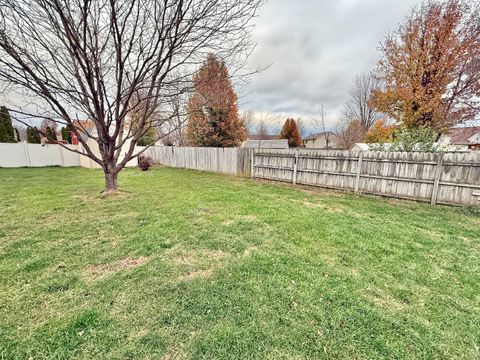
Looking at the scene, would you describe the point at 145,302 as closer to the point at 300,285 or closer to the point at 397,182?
the point at 300,285

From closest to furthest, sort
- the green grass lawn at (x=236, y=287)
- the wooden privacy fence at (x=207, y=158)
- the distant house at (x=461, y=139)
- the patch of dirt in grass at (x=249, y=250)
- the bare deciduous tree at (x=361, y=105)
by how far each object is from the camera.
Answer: the green grass lawn at (x=236, y=287)
the patch of dirt in grass at (x=249, y=250)
the distant house at (x=461, y=139)
the wooden privacy fence at (x=207, y=158)
the bare deciduous tree at (x=361, y=105)

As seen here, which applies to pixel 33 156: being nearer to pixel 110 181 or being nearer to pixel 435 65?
pixel 110 181

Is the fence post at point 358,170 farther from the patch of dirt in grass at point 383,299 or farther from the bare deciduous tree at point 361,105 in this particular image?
the bare deciduous tree at point 361,105

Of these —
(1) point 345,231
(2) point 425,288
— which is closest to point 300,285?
(2) point 425,288

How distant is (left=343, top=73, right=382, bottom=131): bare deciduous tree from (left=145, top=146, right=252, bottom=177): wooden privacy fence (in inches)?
668

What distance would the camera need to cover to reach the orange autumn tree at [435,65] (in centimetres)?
993

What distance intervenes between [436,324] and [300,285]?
1110mm

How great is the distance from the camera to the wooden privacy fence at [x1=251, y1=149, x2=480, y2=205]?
526 cm

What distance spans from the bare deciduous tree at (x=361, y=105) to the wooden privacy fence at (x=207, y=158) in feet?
55.6

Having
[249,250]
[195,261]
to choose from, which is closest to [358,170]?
[249,250]

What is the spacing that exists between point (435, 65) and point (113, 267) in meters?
14.6

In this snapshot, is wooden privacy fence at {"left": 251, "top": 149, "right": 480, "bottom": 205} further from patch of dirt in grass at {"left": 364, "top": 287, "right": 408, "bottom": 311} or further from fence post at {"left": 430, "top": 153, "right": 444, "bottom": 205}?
patch of dirt in grass at {"left": 364, "top": 287, "right": 408, "bottom": 311}

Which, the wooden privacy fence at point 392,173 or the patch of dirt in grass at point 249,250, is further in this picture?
the wooden privacy fence at point 392,173

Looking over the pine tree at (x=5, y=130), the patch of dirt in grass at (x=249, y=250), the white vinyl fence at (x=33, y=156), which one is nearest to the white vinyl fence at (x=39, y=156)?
the white vinyl fence at (x=33, y=156)
